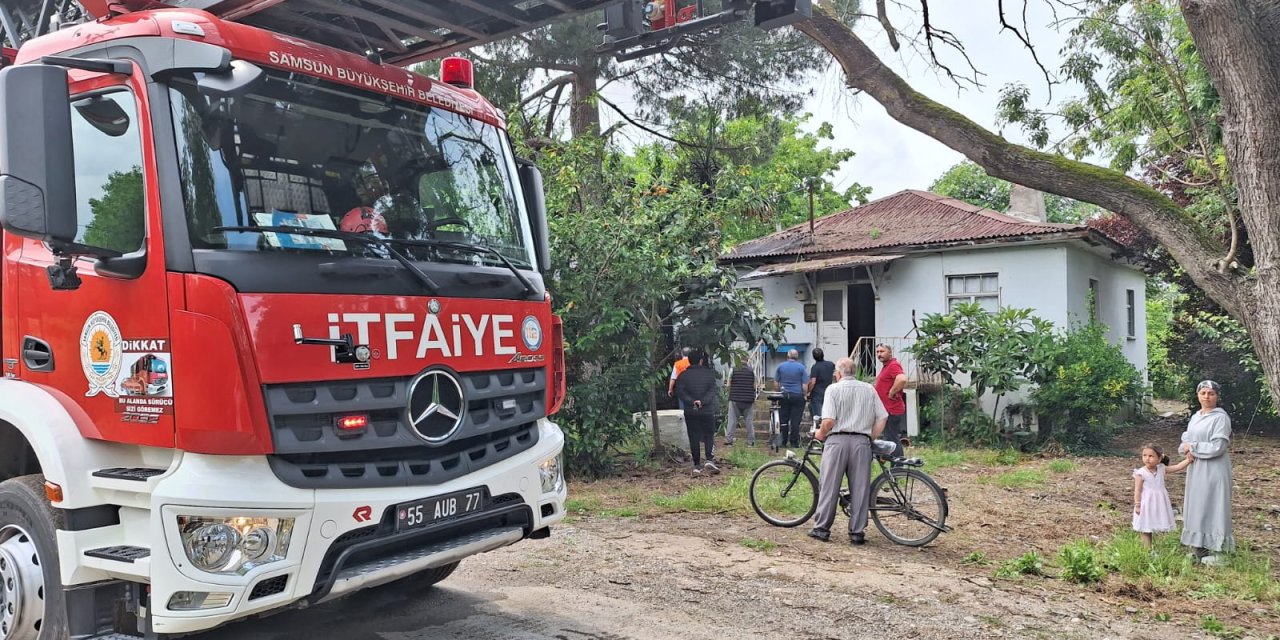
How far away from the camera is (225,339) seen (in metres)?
3.47

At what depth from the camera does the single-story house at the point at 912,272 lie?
1669 centimetres

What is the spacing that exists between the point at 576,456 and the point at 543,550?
382 centimetres

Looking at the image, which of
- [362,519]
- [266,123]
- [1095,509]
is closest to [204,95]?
[266,123]

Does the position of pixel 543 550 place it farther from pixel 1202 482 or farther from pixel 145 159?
pixel 1202 482

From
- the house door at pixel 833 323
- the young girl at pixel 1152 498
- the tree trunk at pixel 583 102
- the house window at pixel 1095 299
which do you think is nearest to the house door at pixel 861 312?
the house door at pixel 833 323

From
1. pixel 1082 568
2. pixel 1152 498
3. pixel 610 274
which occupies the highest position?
pixel 610 274

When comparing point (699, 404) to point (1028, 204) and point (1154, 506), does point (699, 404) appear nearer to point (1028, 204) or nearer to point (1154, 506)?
point (1154, 506)

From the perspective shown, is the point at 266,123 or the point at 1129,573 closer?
the point at 266,123

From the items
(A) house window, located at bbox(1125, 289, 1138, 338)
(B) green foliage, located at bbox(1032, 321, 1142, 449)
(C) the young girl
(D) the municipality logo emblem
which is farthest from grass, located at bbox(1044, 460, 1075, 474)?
(D) the municipality logo emblem

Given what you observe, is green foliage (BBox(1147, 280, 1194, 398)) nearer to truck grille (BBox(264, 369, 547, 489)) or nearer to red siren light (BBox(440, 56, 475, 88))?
red siren light (BBox(440, 56, 475, 88))

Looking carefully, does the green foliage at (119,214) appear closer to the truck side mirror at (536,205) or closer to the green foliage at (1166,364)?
the truck side mirror at (536,205)

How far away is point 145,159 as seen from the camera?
12.0ft

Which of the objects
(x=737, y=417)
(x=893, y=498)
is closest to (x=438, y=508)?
(x=893, y=498)

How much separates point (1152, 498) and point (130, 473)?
724cm
